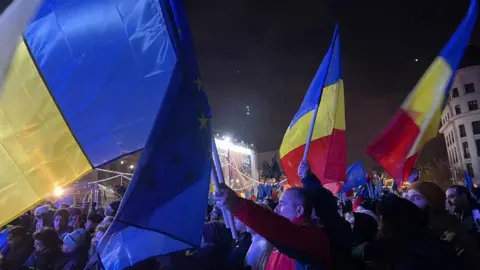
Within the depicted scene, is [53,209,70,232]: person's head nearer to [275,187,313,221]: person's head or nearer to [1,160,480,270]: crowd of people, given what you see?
[1,160,480,270]: crowd of people

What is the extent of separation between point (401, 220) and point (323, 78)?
3910 millimetres

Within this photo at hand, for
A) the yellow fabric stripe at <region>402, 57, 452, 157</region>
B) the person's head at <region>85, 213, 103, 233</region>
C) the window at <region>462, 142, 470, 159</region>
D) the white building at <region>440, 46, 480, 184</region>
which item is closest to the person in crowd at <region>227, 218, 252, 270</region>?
the person's head at <region>85, 213, 103, 233</region>

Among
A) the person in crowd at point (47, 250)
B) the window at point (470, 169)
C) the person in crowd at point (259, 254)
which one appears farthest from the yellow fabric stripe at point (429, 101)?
the window at point (470, 169)

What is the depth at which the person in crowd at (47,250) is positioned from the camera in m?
4.91

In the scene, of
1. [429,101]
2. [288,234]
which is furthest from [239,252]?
[429,101]

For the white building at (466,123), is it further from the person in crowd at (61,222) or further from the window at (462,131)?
the person in crowd at (61,222)

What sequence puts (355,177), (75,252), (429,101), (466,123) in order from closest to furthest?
(75,252), (429,101), (355,177), (466,123)

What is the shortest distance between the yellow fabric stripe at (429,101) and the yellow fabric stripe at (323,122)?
3.70ft

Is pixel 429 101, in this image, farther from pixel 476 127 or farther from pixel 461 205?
pixel 476 127

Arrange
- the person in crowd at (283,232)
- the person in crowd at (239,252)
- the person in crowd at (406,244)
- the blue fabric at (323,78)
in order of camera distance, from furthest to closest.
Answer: the blue fabric at (323,78) → the person in crowd at (239,252) → the person in crowd at (283,232) → the person in crowd at (406,244)

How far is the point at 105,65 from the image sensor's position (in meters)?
4.03

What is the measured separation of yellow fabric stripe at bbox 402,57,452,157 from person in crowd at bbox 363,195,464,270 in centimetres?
438

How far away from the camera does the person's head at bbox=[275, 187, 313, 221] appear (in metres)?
3.24

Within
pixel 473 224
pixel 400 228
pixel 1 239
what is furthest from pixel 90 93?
pixel 473 224
